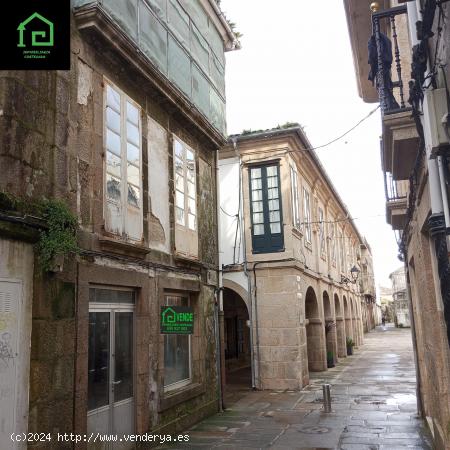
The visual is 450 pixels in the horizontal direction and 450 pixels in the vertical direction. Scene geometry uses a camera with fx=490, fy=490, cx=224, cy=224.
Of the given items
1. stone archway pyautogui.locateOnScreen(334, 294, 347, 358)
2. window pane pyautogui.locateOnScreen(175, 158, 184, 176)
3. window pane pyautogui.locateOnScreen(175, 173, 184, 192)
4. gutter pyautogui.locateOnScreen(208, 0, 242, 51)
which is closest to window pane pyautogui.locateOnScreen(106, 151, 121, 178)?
window pane pyautogui.locateOnScreen(175, 173, 184, 192)

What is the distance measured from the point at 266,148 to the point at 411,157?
9751mm

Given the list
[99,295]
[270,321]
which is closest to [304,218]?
[270,321]

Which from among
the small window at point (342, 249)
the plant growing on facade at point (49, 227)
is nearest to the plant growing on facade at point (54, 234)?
the plant growing on facade at point (49, 227)

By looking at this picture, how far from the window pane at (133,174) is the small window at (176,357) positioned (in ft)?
7.95

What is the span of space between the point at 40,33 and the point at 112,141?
2073 millimetres

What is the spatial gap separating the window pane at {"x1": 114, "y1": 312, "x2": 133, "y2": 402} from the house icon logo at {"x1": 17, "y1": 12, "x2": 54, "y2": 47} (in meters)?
3.98

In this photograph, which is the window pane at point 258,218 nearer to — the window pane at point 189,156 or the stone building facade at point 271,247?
the stone building facade at point 271,247

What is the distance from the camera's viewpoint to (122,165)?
773 cm

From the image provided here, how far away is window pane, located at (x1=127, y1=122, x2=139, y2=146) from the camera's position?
8.04m

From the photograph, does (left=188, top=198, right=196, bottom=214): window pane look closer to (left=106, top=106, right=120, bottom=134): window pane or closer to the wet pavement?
(left=106, top=106, right=120, bottom=134): window pane

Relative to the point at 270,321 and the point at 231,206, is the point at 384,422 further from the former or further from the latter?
the point at 231,206

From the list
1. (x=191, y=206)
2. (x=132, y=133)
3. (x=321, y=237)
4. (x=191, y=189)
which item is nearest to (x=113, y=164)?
(x=132, y=133)

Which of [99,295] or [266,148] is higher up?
[266,148]

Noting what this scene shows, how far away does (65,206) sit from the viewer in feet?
19.7
